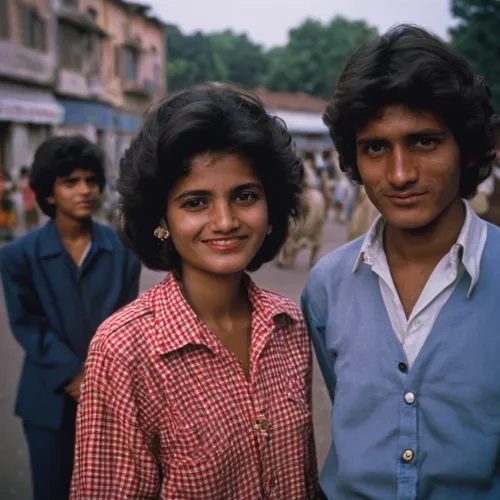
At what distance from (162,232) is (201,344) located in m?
0.38

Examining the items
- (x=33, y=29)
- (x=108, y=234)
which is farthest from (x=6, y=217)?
(x=108, y=234)

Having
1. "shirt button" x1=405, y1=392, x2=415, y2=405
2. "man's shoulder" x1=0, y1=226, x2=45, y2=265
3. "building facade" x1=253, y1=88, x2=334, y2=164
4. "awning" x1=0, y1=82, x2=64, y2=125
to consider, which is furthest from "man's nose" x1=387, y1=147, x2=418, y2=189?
"building facade" x1=253, y1=88, x2=334, y2=164

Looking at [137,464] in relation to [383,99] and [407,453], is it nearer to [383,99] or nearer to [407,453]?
[407,453]

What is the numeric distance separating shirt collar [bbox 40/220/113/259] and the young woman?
3.20ft

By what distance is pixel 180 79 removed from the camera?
49188 mm

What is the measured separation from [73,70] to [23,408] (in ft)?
78.6

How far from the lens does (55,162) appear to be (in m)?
3.26

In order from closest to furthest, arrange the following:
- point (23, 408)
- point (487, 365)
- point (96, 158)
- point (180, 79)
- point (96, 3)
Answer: point (487, 365), point (23, 408), point (96, 158), point (96, 3), point (180, 79)

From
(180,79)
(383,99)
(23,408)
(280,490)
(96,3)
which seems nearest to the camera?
(383,99)

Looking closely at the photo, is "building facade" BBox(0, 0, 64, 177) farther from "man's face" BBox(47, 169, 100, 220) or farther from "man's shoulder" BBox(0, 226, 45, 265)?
"man's shoulder" BBox(0, 226, 45, 265)

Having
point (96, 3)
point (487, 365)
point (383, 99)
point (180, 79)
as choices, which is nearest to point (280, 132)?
point (383, 99)

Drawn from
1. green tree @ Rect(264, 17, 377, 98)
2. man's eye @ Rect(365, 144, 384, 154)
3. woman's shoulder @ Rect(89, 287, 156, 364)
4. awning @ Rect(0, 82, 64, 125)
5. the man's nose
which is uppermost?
green tree @ Rect(264, 17, 377, 98)

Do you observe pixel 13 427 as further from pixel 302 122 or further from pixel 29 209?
pixel 302 122

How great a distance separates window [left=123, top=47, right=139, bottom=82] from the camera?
31.4m
